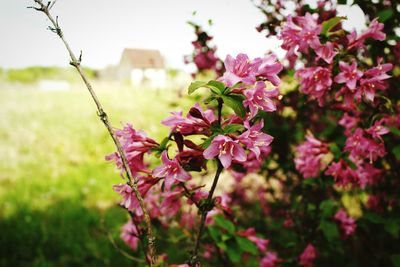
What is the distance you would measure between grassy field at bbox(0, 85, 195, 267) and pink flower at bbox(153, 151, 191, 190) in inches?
19.3

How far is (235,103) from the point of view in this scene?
1021 mm

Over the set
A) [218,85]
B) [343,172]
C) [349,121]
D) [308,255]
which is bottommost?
[308,255]

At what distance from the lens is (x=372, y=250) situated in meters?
2.46

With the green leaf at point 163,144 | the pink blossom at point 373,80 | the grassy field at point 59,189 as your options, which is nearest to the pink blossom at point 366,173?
the pink blossom at point 373,80

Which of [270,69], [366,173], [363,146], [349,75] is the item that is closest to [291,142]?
[366,173]

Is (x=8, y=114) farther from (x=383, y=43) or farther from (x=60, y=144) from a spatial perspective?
(x=383, y=43)

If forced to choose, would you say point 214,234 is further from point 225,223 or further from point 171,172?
point 171,172

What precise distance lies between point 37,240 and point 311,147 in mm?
2833

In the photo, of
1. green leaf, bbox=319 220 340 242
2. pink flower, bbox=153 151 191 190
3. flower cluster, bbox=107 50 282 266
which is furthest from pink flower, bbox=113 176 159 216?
green leaf, bbox=319 220 340 242

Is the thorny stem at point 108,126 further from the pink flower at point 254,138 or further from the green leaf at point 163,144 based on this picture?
the pink flower at point 254,138

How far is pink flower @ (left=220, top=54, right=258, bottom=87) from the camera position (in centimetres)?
103

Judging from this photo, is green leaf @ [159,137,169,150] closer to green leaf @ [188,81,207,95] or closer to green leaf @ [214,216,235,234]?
green leaf @ [188,81,207,95]

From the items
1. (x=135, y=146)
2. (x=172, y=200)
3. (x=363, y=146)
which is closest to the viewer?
(x=135, y=146)

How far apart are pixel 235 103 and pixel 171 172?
0.30m
